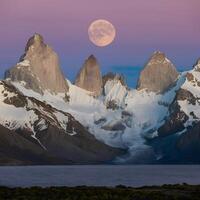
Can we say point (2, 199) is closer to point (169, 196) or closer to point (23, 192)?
point (23, 192)

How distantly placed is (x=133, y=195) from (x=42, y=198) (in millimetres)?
13969

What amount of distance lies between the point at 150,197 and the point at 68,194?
12437mm

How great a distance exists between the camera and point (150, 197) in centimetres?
10012

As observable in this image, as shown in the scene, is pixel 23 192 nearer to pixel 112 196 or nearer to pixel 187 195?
pixel 112 196

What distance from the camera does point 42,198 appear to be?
322 ft

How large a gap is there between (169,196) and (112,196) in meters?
8.92

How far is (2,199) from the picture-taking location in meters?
95.1

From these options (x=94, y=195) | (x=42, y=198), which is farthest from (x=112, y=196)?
(x=42, y=198)

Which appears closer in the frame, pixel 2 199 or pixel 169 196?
pixel 2 199

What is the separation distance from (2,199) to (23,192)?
10842mm

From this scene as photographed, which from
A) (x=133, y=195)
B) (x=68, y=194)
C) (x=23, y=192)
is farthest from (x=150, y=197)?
(x=23, y=192)

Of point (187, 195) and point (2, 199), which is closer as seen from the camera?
point (2, 199)

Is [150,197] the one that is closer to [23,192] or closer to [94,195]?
[94,195]

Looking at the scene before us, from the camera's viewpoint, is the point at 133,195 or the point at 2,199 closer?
the point at 2,199
